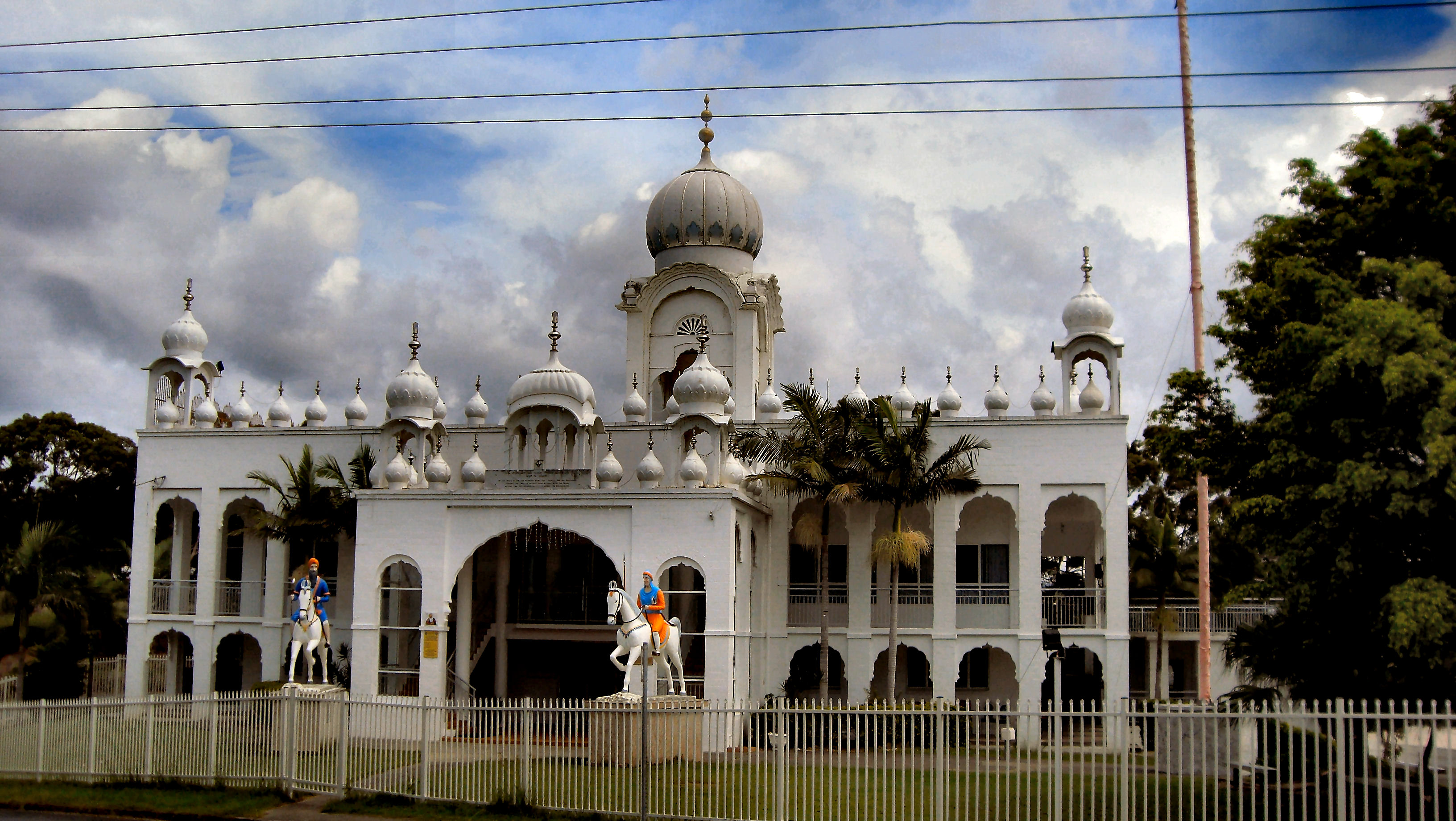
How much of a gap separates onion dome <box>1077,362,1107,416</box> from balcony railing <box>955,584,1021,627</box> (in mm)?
4053

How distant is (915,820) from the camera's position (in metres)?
15.1

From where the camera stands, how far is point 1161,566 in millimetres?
30953

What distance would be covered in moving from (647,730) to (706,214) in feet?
65.9

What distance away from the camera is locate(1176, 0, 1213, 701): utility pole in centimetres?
2298

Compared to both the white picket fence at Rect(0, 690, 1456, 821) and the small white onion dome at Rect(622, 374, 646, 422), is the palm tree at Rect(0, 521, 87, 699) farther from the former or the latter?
the small white onion dome at Rect(622, 374, 646, 422)

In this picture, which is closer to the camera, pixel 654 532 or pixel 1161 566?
pixel 654 532

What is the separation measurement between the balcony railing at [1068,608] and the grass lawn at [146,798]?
633 inches

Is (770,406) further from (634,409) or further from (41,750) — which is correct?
(41,750)

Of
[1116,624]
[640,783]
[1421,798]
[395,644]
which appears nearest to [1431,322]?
[1421,798]

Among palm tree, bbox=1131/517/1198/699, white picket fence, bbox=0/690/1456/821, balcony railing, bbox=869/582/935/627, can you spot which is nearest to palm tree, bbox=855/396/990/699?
balcony railing, bbox=869/582/935/627

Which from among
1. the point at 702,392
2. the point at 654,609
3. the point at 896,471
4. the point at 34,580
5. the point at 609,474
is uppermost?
the point at 702,392

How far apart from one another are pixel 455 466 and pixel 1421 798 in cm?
2125

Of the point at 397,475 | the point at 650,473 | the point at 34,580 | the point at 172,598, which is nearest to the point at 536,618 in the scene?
the point at 397,475

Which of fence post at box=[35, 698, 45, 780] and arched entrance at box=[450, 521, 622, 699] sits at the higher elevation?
arched entrance at box=[450, 521, 622, 699]
